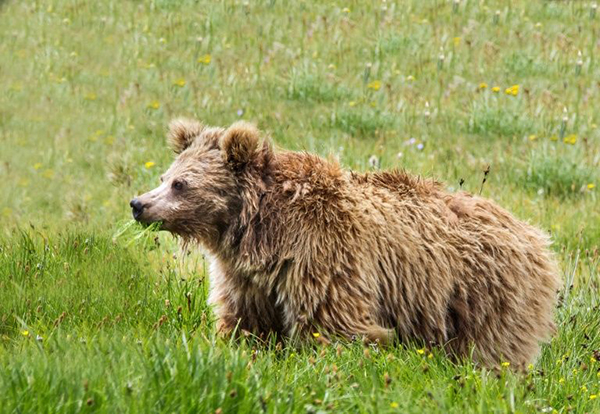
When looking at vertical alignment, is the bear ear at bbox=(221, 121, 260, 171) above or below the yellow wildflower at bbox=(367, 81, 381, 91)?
above

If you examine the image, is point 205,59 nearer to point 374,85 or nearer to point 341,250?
point 374,85

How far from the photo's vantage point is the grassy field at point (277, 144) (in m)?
3.80

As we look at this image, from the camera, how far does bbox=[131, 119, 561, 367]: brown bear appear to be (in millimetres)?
4973

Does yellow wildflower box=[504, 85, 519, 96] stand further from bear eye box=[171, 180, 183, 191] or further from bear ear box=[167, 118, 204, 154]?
bear eye box=[171, 180, 183, 191]

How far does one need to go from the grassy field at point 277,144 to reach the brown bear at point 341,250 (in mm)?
187

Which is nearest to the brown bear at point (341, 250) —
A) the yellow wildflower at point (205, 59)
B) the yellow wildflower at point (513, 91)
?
the yellow wildflower at point (513, 91)

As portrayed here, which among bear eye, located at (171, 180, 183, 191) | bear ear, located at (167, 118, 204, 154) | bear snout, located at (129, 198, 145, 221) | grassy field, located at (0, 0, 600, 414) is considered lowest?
grassy field, located at (0, 0, 600, 414)

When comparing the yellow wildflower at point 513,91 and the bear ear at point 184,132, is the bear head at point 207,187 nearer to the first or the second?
the bear ear at point 184,132

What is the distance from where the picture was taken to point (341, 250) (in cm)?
500

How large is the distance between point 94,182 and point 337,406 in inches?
217

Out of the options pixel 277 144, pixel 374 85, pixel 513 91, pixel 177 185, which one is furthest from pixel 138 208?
pixel 513 91

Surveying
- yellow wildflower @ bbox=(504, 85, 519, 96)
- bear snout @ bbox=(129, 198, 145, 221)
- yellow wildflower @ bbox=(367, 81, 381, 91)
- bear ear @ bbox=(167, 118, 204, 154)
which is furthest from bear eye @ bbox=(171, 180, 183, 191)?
yellow wildflower @ bbox=(504, 85, 519, 96)

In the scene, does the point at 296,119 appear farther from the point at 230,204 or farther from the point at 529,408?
the point at 529,408

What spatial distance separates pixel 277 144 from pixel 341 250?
4.25 meters
